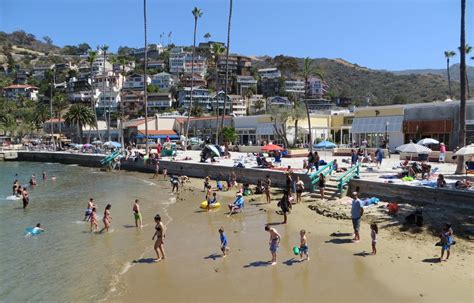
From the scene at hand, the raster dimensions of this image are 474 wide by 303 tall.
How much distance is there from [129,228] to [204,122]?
1997 inches

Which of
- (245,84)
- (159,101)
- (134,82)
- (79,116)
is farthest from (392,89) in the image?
(79,116)

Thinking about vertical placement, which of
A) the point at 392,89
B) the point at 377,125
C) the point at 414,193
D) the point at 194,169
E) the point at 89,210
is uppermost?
the point at 392,89

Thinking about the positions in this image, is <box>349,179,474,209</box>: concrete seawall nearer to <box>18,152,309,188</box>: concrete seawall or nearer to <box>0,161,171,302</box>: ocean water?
<box>18,152,309,188</box>: concrete seawall

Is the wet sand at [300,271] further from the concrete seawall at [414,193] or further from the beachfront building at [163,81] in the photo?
the beachfront building at [163,81]

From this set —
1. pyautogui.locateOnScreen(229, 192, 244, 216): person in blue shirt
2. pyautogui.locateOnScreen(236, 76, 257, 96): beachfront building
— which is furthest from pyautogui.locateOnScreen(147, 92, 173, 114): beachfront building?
pyautogui.locateOnScreen(229, 192, 244, 216): person in blue shirt

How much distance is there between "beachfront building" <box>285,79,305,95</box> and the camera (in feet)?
521

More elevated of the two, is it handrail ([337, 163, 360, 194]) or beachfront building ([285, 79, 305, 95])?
beachfront building ([285, 79, 305, 95])

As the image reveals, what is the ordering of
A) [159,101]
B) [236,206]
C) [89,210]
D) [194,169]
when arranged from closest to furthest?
1. [89,210]
2. [236,206]
3. [194,169]
4. [159,101]

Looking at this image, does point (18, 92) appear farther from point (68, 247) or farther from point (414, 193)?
point (414, 193)

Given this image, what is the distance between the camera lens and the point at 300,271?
12406 mm

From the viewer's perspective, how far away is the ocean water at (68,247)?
471 inches

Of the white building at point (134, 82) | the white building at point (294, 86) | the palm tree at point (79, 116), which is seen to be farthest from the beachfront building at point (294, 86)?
the palm tree at point (79, 116)

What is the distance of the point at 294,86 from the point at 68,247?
495 feet

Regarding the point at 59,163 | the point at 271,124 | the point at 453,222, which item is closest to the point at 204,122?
the point at 271,124
